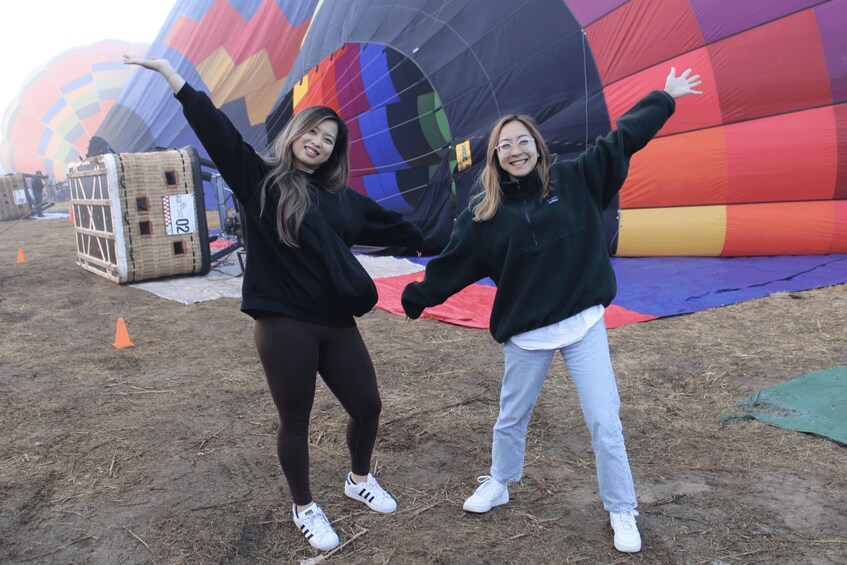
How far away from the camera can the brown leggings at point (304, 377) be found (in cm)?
216

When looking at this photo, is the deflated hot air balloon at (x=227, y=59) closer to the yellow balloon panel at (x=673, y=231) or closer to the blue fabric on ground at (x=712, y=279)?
the yellow balloon panel at (x=673, y=231)

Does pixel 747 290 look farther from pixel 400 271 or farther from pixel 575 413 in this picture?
pixel 400 271

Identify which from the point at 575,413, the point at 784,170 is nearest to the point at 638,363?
the point at 575,413

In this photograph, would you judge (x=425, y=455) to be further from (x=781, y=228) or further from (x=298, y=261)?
(x=781, y=228)

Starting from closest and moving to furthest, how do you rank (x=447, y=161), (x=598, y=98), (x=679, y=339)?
(x=679, y=339)
(x=598, y=98)
(x=447, y=161)

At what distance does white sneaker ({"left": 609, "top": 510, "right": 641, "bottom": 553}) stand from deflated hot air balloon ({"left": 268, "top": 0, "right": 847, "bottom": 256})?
471 cm

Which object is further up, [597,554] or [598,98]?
[598,98]

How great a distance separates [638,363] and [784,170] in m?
3.03

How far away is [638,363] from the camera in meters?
4.21

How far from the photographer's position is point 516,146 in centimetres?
228

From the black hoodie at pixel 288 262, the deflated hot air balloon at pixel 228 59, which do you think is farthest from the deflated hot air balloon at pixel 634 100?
the black hoodie at pixel 288 262

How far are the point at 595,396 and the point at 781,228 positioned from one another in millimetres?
4905

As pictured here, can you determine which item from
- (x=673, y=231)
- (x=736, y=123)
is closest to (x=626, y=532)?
(x=673, y=231)

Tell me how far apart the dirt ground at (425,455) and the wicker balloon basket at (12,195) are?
16957mm
